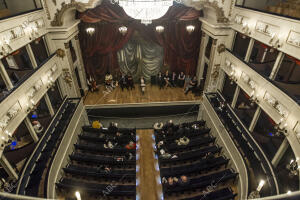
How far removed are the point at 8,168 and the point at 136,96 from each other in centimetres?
817

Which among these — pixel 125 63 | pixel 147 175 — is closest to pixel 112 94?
pixel 125 63

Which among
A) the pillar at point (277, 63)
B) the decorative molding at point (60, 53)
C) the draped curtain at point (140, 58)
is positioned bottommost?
the draped curtain at point (140, 58)

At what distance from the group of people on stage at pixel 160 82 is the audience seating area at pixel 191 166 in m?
3.82

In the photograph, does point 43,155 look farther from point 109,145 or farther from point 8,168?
point 109,145

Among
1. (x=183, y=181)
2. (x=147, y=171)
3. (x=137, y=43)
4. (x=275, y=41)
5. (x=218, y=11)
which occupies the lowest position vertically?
(x=147, y=171)

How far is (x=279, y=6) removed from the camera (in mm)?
8539

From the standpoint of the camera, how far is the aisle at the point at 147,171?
8281mm

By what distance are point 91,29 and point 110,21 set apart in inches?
50.7

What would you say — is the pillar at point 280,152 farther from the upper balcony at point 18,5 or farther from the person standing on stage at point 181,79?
the upper balcony at point 18,5

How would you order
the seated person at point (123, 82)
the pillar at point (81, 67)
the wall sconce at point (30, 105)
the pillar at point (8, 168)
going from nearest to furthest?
the pillar at point (8, 168) < the wall sconce at point (30, 105) < the pillar at point (81, 67) < the seated person at point (123, 82)

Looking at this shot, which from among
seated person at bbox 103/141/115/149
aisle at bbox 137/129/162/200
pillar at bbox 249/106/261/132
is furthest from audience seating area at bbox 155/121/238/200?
seated person at bbox 103/141/115/149

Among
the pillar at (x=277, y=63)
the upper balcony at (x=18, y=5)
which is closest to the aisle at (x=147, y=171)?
the pillar at (x=277, y=63)

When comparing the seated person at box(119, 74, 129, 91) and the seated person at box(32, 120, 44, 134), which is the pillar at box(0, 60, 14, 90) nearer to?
the seated person at box(32, 120, 44, 134)

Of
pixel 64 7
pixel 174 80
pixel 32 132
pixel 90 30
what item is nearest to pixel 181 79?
pixel 174 80
